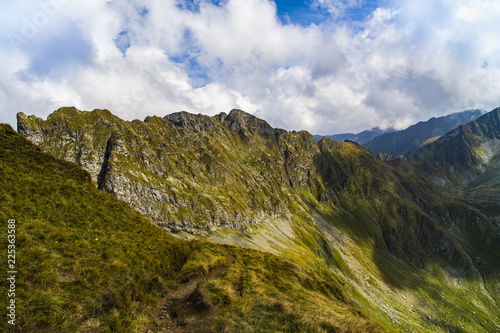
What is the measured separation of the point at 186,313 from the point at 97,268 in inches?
324

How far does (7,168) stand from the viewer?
21625 millimetres

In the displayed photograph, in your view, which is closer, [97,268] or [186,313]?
[97,268]

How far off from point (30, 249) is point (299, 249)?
17876 cm

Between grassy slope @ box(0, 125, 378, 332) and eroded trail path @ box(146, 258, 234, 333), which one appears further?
eroded trail path @ box(146, 258, 234, 333)

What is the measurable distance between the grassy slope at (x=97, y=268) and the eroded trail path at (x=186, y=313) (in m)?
0.82

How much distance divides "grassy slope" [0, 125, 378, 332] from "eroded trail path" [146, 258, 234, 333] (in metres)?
0.82

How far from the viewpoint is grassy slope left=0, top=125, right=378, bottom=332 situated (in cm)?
1346

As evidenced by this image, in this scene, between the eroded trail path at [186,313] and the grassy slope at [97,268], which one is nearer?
the grassy slope at [97,268]

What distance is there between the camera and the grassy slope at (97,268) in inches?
530

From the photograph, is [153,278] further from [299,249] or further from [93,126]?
[93,126]

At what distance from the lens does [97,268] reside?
17391 millimetres

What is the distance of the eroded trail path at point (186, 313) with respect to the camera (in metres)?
15.8

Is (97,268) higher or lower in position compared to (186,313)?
higher

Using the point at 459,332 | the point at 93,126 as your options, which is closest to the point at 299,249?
the point at 459,332
